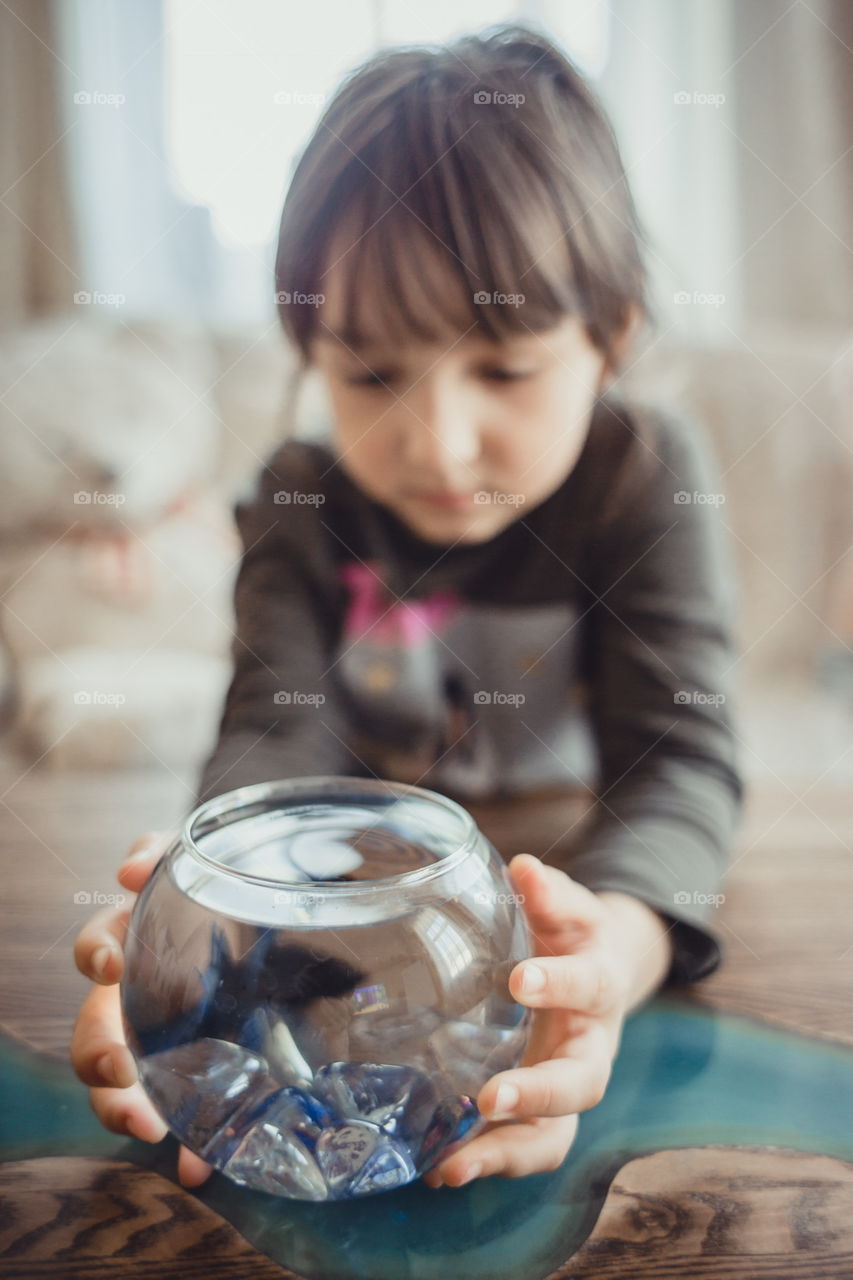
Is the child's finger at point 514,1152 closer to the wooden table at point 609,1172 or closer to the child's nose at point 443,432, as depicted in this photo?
the wooden table at point 609,1172

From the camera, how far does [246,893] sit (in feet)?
0.79

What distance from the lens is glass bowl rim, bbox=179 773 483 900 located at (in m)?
0.24

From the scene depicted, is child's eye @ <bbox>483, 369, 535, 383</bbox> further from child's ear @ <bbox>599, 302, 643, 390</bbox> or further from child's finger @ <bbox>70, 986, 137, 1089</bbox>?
Answer: child's finger @ <bbox>70, 986, 137, 1089</bbox>

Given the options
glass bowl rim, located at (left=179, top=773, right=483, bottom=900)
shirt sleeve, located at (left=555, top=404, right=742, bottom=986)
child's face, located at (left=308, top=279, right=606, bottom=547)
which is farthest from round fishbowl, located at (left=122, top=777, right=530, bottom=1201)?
child's face, located at (left=308, top=279, right=606, bottom=547)

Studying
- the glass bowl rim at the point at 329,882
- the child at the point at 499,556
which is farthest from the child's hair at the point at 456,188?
the glass bowl rim at the point at 329,882

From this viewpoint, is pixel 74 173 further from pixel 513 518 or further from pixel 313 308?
pixel 513 518

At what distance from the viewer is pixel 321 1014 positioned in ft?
0.77

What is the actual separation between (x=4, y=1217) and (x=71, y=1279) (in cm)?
3

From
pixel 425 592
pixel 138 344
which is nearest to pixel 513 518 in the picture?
pixel 425 592

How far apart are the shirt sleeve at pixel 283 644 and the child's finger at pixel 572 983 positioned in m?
0.22

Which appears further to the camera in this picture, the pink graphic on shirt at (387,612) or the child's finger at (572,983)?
the pink graphic on shirt at (387,612)

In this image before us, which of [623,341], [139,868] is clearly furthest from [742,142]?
[139,868]

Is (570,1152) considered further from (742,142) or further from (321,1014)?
(742,142)

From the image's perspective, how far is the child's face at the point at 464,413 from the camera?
0.47 m
